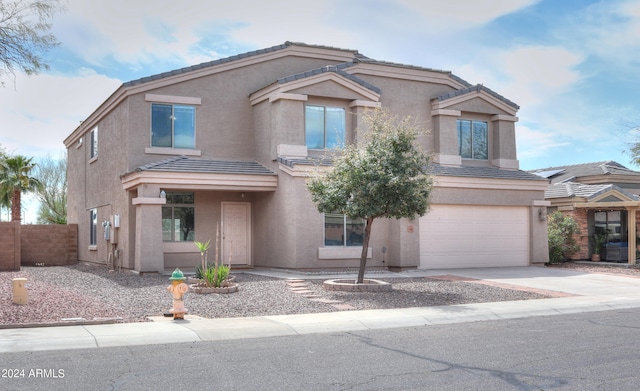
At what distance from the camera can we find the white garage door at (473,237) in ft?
73.2

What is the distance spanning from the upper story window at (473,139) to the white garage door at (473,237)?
8.02 ft

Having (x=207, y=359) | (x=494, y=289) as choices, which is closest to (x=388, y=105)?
(x=494, y=289)

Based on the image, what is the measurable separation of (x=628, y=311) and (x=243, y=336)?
851 centimetres

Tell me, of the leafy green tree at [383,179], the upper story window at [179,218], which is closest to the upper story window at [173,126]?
the upper story window at [179,218]

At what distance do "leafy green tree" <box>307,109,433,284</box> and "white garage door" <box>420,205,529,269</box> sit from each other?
6489 mm

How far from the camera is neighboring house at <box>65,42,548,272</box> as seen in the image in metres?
20.3

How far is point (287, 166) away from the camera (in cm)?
2014

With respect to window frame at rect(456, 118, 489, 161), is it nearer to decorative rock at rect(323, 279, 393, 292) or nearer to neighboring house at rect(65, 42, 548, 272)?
neighboring house at rect(65, 42, 548, 272)

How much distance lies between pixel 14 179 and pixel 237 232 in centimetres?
1478

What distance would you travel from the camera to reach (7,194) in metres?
31.8

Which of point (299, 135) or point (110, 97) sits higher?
point (110, 97)

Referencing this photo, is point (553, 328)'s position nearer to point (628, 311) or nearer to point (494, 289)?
point (628, 311)

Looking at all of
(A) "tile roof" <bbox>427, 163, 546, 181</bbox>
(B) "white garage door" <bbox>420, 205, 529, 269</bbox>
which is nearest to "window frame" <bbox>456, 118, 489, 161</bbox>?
(A) "tile roof" <bbox>427, 163, 546, 181</bbox>

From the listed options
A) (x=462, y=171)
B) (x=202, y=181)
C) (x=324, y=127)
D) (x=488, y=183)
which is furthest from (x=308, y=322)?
(x=488, y=183)
